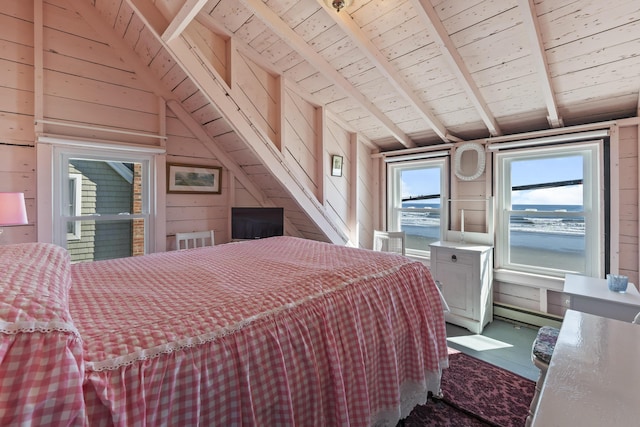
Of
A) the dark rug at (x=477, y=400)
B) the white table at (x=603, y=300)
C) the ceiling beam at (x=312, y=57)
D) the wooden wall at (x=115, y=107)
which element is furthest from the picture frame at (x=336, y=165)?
the white table at (x=603, y=300)

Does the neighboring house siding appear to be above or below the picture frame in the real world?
below

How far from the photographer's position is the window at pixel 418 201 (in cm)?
361

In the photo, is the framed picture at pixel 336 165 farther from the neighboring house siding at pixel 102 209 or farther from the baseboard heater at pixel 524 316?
the baseboard heater at pixel 524 316

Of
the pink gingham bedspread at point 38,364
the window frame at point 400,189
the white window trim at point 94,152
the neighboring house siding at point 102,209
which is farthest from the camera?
the window frame at point 400,189

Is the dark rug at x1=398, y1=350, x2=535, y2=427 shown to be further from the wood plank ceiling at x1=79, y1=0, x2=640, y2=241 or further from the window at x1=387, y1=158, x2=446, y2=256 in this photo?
the wood plank ceiling at x1=79, y1=0, x2=640, y2=241

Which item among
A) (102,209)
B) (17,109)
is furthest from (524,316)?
(17,109)

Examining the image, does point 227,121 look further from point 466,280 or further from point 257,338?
point 466,280

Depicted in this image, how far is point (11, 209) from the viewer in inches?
71.2

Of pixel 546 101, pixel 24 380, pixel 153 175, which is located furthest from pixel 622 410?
pixel 153 175

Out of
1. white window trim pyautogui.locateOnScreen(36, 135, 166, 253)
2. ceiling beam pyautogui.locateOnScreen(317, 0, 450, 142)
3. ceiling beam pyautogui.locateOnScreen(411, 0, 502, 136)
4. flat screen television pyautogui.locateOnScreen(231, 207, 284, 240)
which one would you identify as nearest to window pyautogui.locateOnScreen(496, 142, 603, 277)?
ceiling beam pyautogui.locateOnScreen(411, 0, 502, 136)

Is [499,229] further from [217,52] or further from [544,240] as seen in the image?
[217,52]

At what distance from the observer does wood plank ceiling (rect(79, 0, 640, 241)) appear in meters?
1.86

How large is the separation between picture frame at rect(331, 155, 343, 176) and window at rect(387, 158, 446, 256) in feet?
2.48

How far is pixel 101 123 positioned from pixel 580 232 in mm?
4409
